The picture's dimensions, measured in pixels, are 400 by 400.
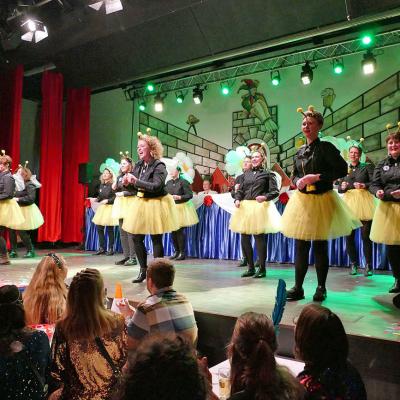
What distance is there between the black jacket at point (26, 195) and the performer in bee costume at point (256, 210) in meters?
4.06

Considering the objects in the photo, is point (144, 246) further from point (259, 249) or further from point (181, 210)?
point (181, 210)

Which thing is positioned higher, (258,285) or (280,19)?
(280,19)

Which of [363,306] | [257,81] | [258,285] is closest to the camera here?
[363,306]

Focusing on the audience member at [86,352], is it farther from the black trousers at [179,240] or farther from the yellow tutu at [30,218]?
the yellow tutu at [30,218]

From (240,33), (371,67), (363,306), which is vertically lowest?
(363,306)

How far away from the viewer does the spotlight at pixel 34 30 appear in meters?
7.01

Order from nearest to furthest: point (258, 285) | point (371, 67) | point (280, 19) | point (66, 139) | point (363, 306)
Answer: point (363, 306) < point (258, 285) < point (280, 19) < point (371, 67) < point (66, 139)

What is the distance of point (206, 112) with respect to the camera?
1041 cm

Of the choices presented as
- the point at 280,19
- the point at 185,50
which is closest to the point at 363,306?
the point at 280,19

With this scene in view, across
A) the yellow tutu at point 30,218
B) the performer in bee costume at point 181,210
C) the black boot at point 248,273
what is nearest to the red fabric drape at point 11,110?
the yellow tutu at point 30,218

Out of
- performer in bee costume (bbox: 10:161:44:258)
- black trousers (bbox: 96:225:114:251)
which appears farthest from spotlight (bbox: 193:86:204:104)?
performer in bee costume (bbox: 10:161:44:258)

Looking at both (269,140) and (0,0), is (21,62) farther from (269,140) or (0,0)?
(269,140)

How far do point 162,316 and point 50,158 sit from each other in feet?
27.1

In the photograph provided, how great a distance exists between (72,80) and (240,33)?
4.44m
